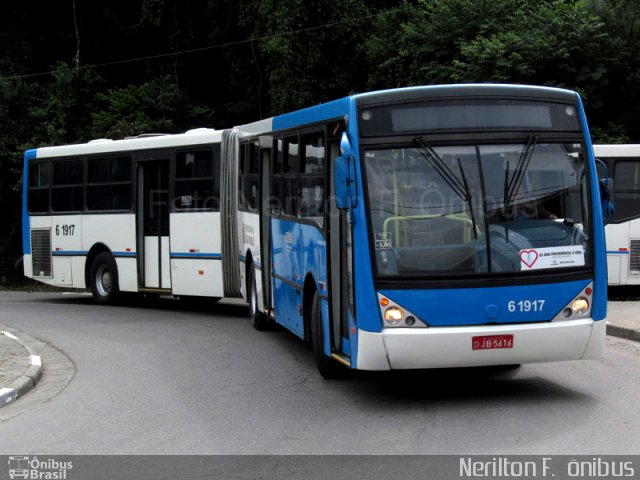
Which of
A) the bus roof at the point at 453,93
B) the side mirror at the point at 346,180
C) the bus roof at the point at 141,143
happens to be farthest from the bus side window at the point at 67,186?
the side mirror at the point at 346,180

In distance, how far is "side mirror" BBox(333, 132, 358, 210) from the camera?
8984mm

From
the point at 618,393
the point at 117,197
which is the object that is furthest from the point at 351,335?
the point at 117,197

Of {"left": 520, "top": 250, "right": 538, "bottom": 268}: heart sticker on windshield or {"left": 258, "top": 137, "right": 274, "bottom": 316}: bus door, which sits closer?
{"left": 520, "top": 250, "right": 538, "bottom": 268}: heart sticker on windshield

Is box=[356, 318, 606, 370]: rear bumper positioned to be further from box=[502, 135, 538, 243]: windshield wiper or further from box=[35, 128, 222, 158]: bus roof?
box=[35, 128, 222, 158]: bus roof

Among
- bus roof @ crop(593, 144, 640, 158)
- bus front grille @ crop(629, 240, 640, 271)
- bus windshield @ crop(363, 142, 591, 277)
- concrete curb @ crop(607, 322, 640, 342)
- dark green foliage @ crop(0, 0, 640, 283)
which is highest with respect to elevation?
dark green foliage @ crop(0, 0, 640, 283)

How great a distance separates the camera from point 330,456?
23.9 ft

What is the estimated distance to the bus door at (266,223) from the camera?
13.7 meters

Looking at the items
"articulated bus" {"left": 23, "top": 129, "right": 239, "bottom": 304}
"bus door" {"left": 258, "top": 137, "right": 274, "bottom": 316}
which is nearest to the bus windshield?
"bus door" {"left": 258, "top": 137, "right": 274, "bottom": 316}

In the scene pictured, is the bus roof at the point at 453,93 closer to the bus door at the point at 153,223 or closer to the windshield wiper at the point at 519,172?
the windshield wiper at the point at 519,172

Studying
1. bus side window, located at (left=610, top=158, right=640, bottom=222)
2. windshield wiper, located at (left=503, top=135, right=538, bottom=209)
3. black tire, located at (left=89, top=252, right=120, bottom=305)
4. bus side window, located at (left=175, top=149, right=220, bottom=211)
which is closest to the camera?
windshield wiper, located at (left=503, top=135, right=538, bottom=209)

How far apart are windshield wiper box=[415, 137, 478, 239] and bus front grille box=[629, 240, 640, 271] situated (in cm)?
1075

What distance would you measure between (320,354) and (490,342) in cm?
243

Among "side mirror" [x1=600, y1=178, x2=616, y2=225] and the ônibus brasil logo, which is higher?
"side mirror" [x1=600, y1=178, x2=616, y2=225]

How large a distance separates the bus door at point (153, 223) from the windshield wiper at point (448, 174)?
10.3m
